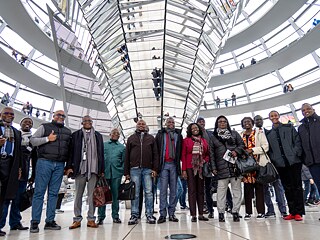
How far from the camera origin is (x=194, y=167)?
5070 millimetres

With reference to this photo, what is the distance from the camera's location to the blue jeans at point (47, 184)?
4465 millimetres

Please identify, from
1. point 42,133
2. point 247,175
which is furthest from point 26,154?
point 247,175

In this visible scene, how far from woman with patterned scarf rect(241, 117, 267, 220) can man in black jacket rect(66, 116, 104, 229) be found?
241cm

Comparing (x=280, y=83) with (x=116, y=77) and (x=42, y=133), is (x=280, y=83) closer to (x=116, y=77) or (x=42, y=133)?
(x=116, y=77)

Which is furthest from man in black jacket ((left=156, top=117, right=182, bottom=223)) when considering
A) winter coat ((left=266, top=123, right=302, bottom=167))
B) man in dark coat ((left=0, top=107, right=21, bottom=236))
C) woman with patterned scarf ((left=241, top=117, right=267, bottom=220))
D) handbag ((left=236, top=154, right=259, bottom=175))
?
man in dark coat ((left=0, top=107, right=21, bottom=236))

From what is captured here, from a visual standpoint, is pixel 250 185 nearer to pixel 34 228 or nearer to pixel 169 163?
pixel 169 163

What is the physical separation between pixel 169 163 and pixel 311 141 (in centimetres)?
227

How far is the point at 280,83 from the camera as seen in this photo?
2477cm

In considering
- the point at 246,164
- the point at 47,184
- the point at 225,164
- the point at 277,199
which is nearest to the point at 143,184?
the point at 225,164

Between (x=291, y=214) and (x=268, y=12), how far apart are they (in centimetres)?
1831

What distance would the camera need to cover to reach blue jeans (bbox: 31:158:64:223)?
14.6ft

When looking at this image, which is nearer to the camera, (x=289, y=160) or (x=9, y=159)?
(x=9, y=159)

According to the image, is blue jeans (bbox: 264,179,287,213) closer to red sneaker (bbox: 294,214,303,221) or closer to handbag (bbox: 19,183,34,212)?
red sneaker (bbox: 294,214,303,221)

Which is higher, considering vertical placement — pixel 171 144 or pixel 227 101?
pixel 227 101
